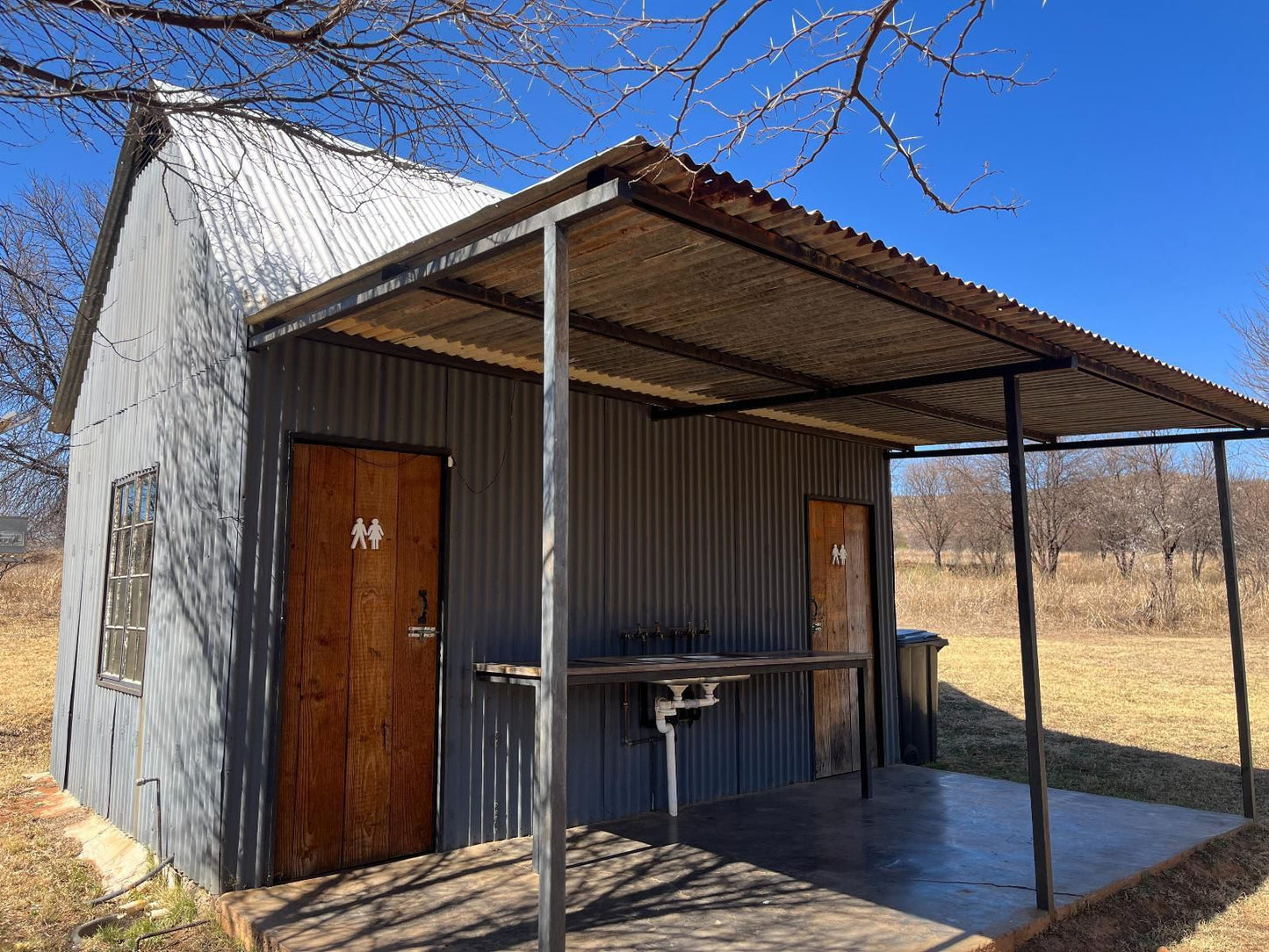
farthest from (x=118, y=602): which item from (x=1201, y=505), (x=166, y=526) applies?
(x=1201, y=505)

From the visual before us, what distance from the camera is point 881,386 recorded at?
5.30m

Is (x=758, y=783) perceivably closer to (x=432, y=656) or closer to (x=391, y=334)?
(x=432, y=656)

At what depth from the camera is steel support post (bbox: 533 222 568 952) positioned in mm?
2729

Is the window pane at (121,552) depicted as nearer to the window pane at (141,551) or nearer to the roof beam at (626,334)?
the window pane at (141,551)

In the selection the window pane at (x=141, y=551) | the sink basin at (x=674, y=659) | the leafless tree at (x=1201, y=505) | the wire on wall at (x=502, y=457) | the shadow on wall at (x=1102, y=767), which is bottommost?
the shadow on wall at (x=1102, y=767)

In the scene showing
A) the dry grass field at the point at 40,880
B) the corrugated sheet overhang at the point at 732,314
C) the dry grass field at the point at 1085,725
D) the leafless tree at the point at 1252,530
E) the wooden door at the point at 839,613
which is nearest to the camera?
the corrugated sheet overhang at the point at 732,314

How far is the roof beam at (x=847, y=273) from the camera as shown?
2.86 meters

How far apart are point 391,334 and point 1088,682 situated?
1153cm

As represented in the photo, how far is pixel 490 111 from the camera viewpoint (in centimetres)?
489

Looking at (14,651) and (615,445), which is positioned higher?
(615,445)

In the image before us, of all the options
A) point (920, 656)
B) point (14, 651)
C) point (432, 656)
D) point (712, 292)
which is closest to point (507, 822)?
point (432, 656)

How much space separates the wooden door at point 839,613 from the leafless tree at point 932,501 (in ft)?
95.4

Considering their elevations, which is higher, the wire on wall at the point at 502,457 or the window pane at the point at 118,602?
the wire on wall at the point at 502,457

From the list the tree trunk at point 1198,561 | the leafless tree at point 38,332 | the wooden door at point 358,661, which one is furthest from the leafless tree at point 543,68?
the tree trunk at point 1198,561
